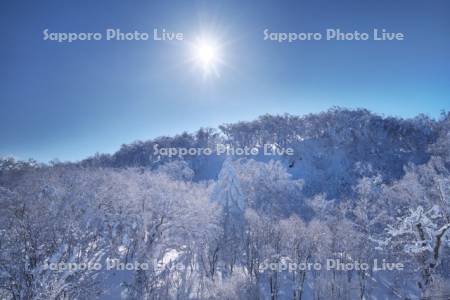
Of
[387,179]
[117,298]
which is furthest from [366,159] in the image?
[117,298]

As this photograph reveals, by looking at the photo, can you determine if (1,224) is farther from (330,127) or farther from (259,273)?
(330,127)

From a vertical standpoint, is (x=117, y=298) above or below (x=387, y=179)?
below

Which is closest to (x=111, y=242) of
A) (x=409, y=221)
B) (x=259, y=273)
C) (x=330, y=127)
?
(x=259, y=273)

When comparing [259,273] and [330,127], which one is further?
[330,127]

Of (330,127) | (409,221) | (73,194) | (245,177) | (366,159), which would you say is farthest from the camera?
(330,127)

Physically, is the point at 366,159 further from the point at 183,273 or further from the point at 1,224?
the point at 1,224

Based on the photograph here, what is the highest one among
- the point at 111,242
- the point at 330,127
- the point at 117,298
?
the point at 330,127

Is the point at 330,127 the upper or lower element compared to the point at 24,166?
upper

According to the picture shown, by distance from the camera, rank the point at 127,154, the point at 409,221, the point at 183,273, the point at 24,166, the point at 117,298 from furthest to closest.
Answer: the point at 127,154 < the point at 24,166 < the point at 183,273 < the point at 117,298 < the point at 409,221

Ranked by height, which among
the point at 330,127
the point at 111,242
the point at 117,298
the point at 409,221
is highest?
the point at 330,127
